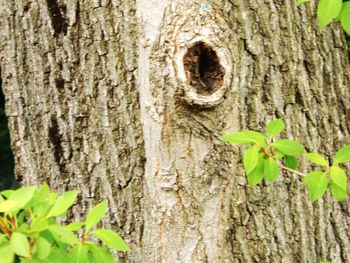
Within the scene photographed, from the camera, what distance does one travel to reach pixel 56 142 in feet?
6.95

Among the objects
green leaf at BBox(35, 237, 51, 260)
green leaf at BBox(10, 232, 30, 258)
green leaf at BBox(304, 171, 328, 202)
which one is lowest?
green leaf at BBox(35, 237, 51, 260)

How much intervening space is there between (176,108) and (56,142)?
1.55ft

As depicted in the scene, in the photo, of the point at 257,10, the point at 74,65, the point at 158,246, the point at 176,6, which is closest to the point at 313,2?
the point at 257,10

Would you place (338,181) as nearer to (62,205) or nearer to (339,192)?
(339,192)

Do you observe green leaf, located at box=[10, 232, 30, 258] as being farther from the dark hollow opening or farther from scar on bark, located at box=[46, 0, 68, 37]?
scar on bark, located at box=[46, 0, 68, 37]

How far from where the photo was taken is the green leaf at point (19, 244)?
1185 millimetres

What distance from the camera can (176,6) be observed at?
6.02 ft

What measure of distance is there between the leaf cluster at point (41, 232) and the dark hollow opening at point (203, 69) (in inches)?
21.3

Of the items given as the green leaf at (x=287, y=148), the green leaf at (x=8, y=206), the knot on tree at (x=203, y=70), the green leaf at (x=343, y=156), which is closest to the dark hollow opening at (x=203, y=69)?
the knot on tree at (x=203, y=70)

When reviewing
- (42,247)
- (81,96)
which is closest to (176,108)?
(81,96)

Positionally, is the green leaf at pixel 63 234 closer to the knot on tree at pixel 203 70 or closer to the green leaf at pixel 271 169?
the green leaf at pixel 271 169

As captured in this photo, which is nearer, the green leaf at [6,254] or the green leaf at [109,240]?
the green leaf at [6,254]

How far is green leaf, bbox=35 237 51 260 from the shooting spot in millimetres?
1267

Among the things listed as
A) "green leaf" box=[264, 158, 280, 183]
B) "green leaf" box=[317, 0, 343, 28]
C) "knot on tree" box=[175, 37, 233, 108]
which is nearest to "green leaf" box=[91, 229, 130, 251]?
"green leaf" box=[264, 158, 280, 183]
